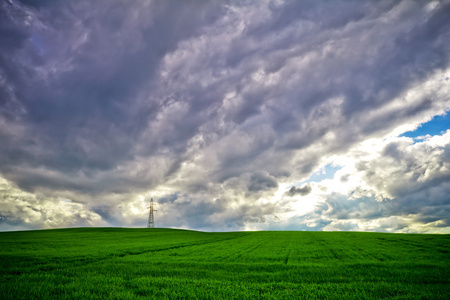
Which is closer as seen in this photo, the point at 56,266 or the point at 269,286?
the point at 269,286

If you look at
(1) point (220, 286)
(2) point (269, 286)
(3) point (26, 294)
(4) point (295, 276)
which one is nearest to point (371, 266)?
(4) point (295, 276)

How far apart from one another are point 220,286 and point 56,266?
15.8 meters

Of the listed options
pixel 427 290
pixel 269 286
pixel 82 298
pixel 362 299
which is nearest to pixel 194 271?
pixel 269 286

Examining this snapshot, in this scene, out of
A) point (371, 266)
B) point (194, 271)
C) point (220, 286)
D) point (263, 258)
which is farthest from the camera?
point (263, 258)

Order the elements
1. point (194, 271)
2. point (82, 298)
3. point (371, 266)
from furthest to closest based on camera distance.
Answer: point (371, 266) < point (194, 271) < point (82, 298)

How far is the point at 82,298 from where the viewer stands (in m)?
10.2

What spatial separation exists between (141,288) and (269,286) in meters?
6.78

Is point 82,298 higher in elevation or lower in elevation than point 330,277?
higher

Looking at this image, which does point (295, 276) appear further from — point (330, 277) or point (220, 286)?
point (220, 286)

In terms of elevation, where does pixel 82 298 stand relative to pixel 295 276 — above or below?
above

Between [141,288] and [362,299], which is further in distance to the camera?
[141,288]

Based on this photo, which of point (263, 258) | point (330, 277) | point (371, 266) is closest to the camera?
point (330, 277)

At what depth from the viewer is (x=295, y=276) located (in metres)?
15.3

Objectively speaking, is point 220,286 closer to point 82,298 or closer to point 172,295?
point 172,295
